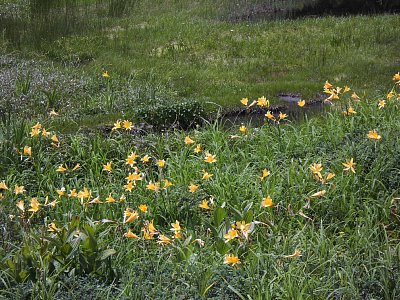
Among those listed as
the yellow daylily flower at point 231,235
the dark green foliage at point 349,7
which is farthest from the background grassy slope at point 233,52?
the yellow daylily flower at point 231,235

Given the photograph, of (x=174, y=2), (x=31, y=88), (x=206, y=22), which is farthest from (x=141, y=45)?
(x=174, y=2)

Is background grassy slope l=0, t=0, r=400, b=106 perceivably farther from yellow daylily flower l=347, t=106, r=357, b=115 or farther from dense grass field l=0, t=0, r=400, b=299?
yellow daylily flower l=347, t=106, r=357, b=115

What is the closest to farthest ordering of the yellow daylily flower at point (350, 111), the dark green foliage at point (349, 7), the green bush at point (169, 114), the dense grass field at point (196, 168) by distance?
the dense grass field at point (196, 168) < the yellow daylily flower at point (350, 111) < the green bush at point (169, 114) < the dark green foliage at point (349, 7)

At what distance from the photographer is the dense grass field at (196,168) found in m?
3.70

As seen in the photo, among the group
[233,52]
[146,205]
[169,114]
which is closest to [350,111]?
[146,205]

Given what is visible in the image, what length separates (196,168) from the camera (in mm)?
5531

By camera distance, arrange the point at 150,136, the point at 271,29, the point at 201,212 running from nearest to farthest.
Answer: the point at 201,212, the point at 150,136, the point at 271,29

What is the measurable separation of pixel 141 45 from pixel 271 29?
8.29 feet

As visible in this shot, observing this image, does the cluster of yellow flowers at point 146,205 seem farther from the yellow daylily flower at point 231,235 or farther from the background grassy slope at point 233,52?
the background grassy slope at point 233,52

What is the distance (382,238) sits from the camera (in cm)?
438

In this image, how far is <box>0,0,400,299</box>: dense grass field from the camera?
12.1ft

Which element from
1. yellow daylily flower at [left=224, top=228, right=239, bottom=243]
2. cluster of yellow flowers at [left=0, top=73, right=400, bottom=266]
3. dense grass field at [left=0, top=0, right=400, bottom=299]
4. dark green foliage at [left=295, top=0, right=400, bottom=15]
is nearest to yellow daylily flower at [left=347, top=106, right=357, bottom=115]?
cluster of yellow flowers at [left=0, top=73, right=400, bottom=266]

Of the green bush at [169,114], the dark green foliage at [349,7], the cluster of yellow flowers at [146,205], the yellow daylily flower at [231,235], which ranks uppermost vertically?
the yellow daylily flower at [231,235]

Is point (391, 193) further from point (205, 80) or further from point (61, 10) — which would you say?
point (61, 10)
